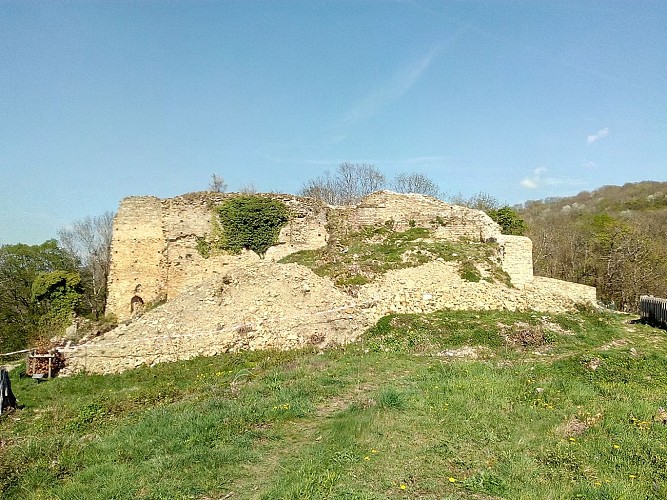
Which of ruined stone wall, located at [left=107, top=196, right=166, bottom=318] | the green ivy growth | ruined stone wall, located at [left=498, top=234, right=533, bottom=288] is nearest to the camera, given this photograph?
ruined stone wall, located at [left=498, top=234, right=533, bottom=288]

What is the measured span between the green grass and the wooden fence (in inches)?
180

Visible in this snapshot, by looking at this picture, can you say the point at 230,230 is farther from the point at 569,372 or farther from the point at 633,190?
the point at 633,190

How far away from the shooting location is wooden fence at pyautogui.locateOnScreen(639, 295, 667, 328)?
14.5 meters

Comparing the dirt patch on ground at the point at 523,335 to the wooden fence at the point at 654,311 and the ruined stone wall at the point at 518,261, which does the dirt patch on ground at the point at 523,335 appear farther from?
the wooden fence at the point at 654,311

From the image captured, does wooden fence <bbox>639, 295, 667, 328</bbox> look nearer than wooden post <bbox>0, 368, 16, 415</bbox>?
No

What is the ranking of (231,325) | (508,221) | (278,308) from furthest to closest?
(508,221)
(278,308)
(231,325)

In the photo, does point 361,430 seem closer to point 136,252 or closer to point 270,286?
point 270,286

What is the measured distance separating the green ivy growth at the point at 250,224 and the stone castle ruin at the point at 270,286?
0.34 meters

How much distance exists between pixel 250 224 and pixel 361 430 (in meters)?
13.7

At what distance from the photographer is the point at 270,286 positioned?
48.1 ft

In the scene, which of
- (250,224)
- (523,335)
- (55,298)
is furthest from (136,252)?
(523,335)

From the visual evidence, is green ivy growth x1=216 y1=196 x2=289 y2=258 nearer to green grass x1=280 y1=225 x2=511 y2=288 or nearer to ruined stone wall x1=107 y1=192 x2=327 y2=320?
ruined stone wall x1=107 y1=192 x2=327 y2=320

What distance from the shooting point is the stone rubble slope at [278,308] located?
12.7 meters

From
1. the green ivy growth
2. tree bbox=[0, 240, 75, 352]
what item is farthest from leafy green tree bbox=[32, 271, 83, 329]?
the green ivy growth
